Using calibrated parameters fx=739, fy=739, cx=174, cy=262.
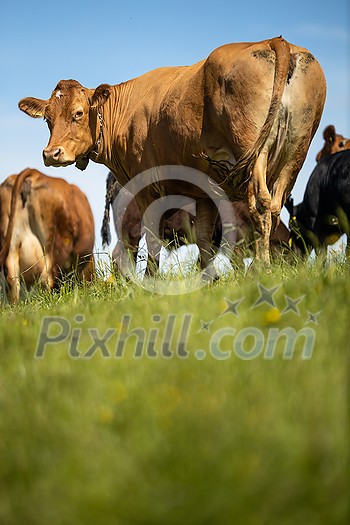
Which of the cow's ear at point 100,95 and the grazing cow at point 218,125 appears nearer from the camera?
the grazing cow at point 218,125

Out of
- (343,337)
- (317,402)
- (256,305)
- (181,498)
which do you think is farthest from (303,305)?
(181,498)

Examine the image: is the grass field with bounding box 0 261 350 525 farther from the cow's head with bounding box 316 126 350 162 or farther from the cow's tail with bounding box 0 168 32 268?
the cow's head with bounding box 316 126 350 162

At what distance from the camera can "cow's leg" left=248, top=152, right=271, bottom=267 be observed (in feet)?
19.8

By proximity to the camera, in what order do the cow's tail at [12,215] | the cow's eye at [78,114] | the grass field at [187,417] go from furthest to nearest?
the cow's tail at [12,215] < the cow's eye at [78,114] < the grass field at [187,417]

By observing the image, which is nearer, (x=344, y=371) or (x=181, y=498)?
(x=181, y=498)

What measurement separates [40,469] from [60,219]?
6.24 meters

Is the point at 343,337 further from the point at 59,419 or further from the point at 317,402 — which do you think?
the point at 59,419

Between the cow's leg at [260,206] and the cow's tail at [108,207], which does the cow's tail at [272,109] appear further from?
the cow's tail at [108,207]

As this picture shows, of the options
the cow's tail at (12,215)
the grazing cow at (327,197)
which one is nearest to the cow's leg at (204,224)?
the grazing cow at (327,197)

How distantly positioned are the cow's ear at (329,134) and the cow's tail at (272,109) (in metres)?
6.89

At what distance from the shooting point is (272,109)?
5.91 m

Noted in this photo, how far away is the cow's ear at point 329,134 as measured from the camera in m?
12.8

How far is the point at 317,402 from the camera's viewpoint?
2432 millimetres

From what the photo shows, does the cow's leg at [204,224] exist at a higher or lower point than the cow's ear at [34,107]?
lower
